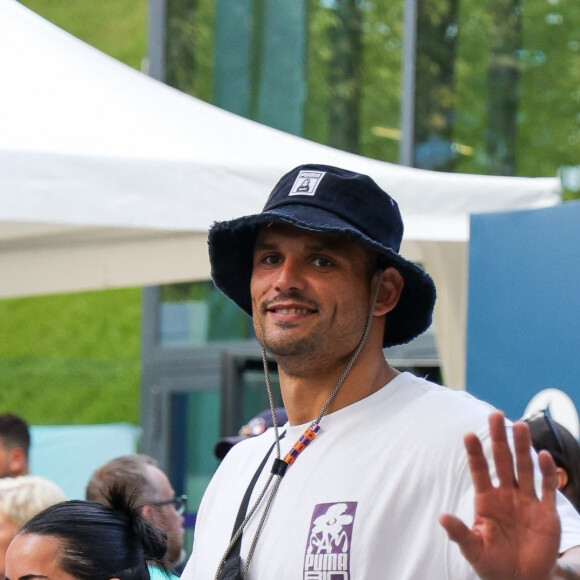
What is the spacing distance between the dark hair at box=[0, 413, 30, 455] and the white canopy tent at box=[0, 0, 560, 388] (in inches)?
25.2

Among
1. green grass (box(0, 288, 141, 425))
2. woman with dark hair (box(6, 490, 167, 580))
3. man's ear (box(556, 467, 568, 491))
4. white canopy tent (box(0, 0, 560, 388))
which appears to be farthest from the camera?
green grass (box(0, 288, 141, 425))

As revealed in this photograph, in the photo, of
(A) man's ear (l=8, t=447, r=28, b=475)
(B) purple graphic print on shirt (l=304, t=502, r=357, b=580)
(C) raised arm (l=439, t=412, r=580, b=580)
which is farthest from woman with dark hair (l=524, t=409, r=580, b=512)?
(A) man's ear (l=8, t=447, r=28, b=475)

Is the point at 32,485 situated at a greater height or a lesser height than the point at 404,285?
lesser

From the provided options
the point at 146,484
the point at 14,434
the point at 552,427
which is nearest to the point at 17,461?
the point at 14,434

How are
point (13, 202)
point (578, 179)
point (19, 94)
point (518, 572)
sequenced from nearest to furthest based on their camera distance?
point (518, 572), point (13, 202), point (19, 94), point (578, 179)

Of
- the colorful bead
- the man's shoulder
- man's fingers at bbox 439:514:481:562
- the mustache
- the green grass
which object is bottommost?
the green grass

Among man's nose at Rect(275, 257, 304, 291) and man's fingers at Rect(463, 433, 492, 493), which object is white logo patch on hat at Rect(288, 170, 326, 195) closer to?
man's nose at Rect(275, 257, 304, 291)

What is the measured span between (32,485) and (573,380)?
1797 mm

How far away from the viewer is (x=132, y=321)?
61.2 ft

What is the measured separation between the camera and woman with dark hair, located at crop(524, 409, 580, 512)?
11.1 feet

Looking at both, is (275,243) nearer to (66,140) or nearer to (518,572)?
(518,572)

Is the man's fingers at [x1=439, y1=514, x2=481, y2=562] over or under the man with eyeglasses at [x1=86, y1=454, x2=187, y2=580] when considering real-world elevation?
over

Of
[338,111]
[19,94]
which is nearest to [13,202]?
[19,94]

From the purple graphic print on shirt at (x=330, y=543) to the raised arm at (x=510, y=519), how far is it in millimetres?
303
